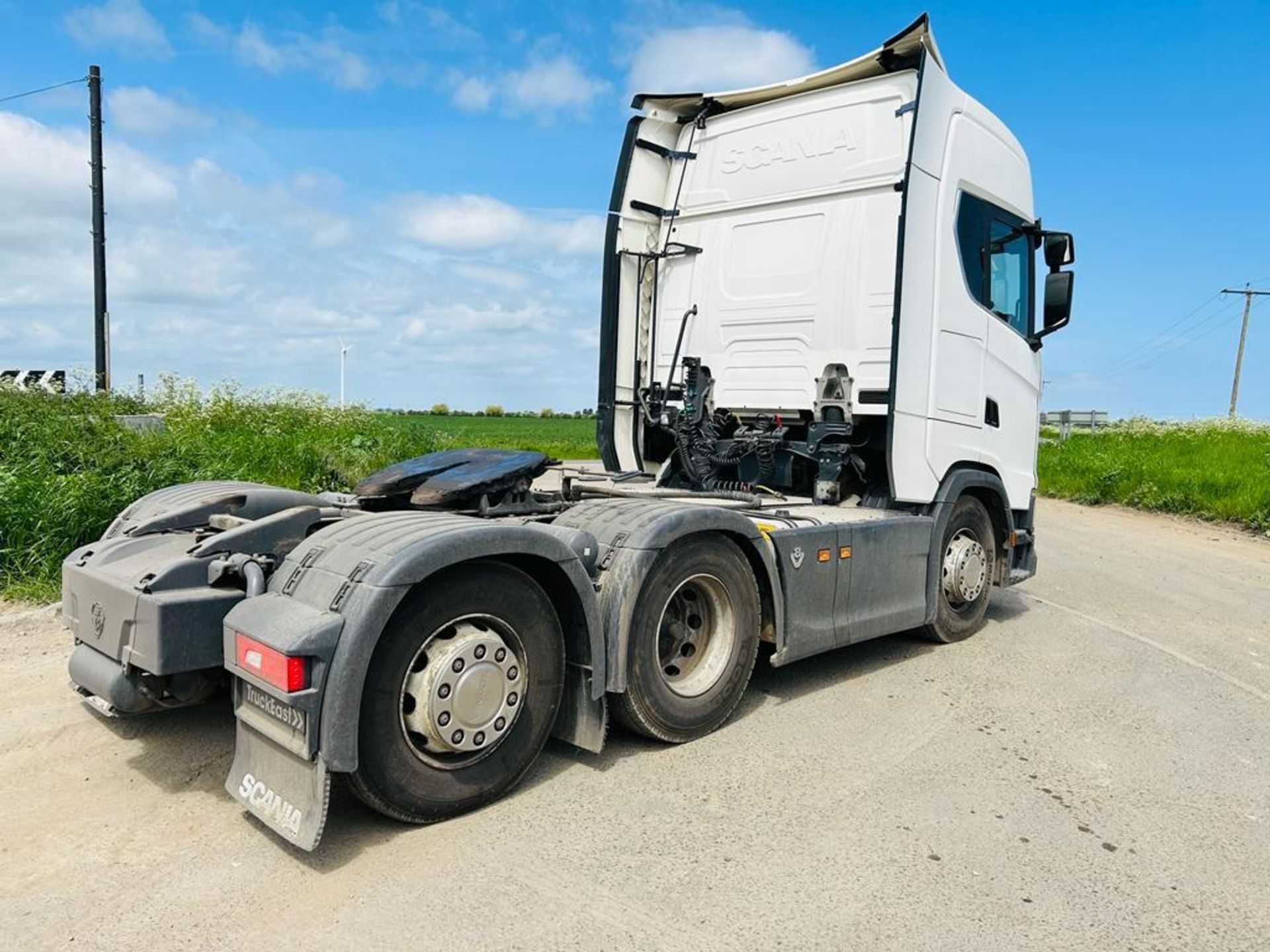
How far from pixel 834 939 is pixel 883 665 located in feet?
10.9

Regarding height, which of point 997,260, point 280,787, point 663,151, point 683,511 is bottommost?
point 280,787

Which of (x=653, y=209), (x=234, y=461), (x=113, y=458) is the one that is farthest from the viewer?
(x=234, y=461)

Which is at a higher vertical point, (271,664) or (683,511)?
(683,511)

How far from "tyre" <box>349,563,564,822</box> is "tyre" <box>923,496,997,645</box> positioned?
349cm

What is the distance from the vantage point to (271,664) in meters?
3.14

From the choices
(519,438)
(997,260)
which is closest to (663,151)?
(997,260)

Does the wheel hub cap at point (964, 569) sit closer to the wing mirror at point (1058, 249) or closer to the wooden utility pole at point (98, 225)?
the wing mirror at point (1058, 249)

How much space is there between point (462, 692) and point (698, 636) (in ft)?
5.13

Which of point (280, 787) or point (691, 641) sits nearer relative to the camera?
point (280, 787)

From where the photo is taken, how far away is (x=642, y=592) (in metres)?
4.18

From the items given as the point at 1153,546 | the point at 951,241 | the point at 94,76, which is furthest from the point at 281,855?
the point at 94,76

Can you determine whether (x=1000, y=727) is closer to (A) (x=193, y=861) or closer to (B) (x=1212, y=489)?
(A) (x=193, y=861)

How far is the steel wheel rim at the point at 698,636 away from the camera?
4.59m

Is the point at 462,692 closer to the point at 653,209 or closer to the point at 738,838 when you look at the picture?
the point at 738,838
